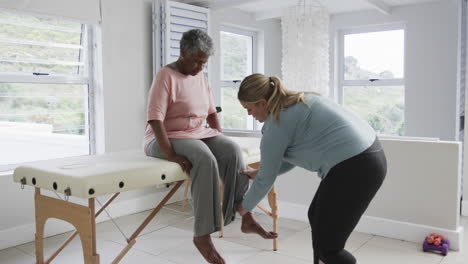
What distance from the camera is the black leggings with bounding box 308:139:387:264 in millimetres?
1633

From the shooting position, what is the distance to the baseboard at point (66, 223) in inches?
117

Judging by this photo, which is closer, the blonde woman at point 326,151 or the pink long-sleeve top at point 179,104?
the blonde woman at point 326,151

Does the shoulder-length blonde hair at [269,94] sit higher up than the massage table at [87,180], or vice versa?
the shoulder-length blonde hair at [269,94]

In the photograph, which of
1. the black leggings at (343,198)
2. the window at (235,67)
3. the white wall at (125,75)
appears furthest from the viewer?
the window at (235,67)

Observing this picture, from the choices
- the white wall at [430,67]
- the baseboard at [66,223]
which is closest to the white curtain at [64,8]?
the baseboard at [66,223]

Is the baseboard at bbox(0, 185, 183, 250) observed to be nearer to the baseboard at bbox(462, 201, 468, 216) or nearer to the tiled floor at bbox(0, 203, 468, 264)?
the tiled floor at bbox(0, 203, 468, 264)

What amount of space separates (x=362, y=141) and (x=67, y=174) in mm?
1262

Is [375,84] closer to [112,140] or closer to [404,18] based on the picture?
[404,18]

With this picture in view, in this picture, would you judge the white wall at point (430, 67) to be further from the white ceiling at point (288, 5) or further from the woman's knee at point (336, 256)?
A: the woman's knee at point (336, 256)

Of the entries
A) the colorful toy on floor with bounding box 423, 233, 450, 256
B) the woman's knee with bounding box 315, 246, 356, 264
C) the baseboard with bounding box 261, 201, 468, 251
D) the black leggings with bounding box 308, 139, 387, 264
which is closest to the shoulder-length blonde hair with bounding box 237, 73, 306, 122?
the black leggings with bounding box 308, 139, 387, 264

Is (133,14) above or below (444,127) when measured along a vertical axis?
above

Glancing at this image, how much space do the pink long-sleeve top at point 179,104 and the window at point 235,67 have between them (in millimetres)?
2890

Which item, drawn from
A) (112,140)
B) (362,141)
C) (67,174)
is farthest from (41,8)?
(362,141)

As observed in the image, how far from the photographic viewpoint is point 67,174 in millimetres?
1925
